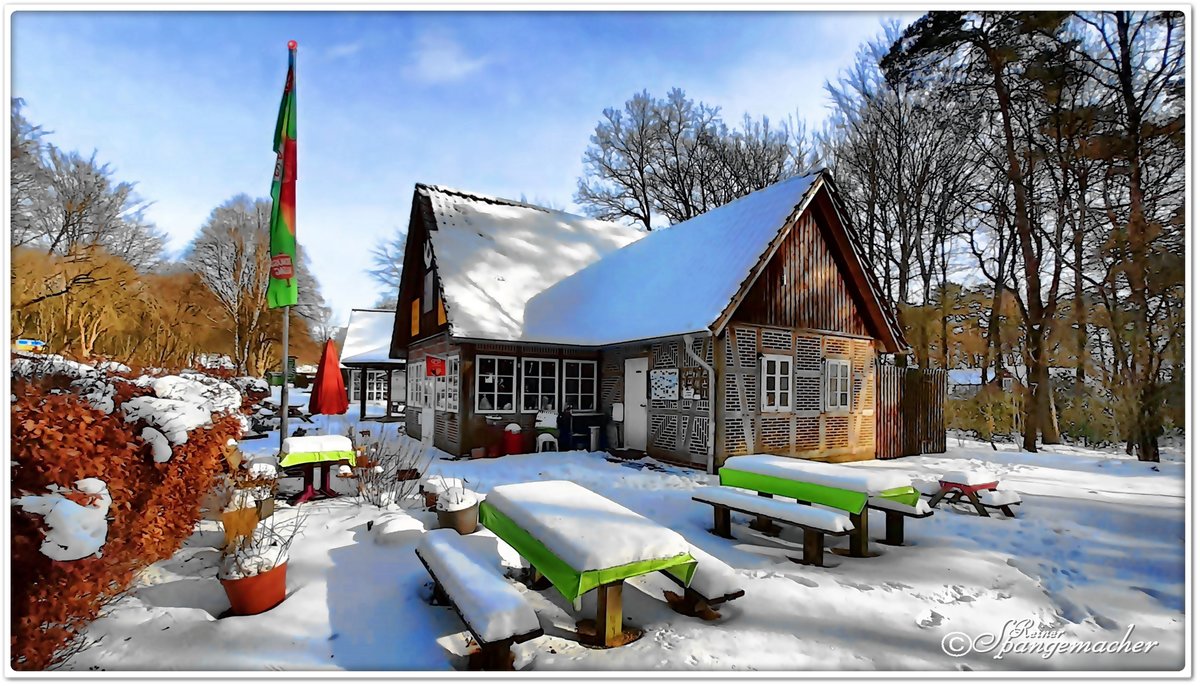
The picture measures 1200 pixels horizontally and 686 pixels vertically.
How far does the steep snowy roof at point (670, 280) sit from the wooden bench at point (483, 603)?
646 cm

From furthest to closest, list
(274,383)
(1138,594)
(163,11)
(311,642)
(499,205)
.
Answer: (274,383), (499,205), (1138,594), (163,11), (311,642)

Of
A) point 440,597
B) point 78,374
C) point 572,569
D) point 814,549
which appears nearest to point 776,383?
point 814,549

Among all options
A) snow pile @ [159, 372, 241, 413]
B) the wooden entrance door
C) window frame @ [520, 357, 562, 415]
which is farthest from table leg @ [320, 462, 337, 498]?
the wooden entrance door

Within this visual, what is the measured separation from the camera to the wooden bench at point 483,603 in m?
2.95

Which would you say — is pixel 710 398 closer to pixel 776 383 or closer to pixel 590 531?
Answer: pixel 776 383

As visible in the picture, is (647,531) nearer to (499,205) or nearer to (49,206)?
(49,206)

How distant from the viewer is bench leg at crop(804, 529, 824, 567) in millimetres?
5008

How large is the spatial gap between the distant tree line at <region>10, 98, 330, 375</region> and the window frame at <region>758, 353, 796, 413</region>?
9.07 m

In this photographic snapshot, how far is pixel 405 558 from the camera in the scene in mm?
4801

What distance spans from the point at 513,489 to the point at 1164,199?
10.1m

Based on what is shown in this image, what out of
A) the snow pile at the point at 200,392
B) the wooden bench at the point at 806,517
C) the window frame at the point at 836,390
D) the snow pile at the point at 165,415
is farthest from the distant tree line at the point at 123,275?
the window frame at the point at 836,390

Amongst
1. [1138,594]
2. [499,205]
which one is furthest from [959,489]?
[499,205]

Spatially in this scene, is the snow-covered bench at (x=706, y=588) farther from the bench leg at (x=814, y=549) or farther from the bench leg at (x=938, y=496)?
the bench leg at (x=938, y=496)

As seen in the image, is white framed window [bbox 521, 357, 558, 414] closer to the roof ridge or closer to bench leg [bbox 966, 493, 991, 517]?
the roof ridge
